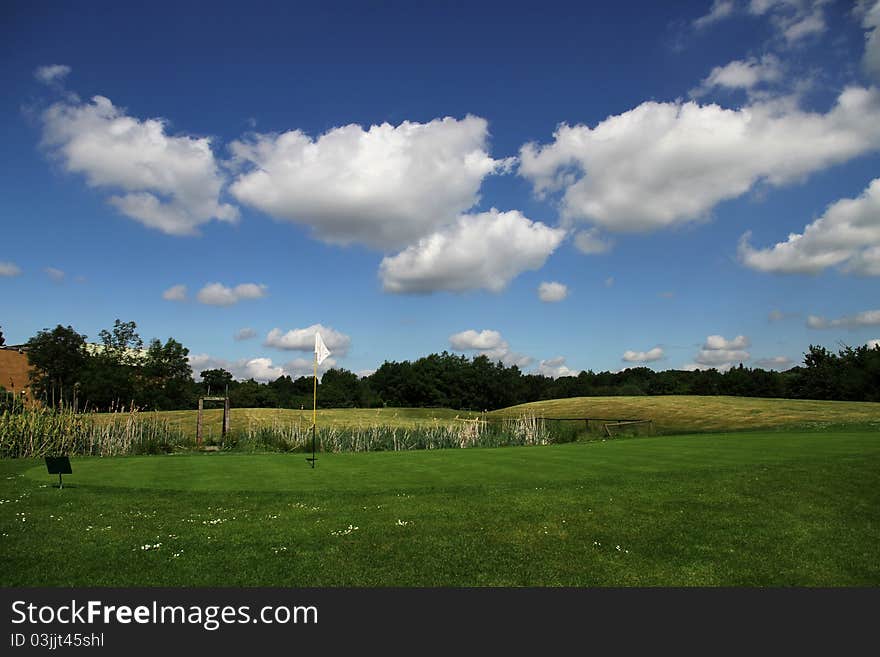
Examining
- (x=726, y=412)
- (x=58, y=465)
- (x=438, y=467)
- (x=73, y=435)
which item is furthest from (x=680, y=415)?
Answer: (x=58, y=465)

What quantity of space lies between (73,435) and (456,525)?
2405 centimetres

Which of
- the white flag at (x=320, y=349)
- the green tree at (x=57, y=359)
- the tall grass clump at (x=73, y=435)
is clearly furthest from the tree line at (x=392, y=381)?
the white flag at (x=320, y=349)

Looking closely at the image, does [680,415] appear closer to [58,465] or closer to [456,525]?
[456,525]

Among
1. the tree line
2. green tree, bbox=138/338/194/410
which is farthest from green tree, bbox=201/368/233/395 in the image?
green tree, bbox=138/338/194/410

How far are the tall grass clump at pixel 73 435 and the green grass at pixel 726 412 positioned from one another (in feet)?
122

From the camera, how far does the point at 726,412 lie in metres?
52.2

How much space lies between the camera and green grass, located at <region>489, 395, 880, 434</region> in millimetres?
44000

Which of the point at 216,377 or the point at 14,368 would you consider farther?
the point at 216,377

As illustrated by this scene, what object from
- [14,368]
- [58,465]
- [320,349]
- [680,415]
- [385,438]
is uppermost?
[14,368]

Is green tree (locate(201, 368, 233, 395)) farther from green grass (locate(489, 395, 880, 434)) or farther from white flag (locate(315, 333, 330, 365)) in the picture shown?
white flag (locate(315, 333, 330, 365))

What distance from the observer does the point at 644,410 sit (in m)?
60.2

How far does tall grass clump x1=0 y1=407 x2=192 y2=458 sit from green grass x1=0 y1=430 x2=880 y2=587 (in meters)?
9.57

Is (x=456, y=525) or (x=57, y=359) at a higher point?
(x=57, y=359)

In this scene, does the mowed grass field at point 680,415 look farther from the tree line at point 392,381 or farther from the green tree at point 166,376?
the green tree at point 166,376
